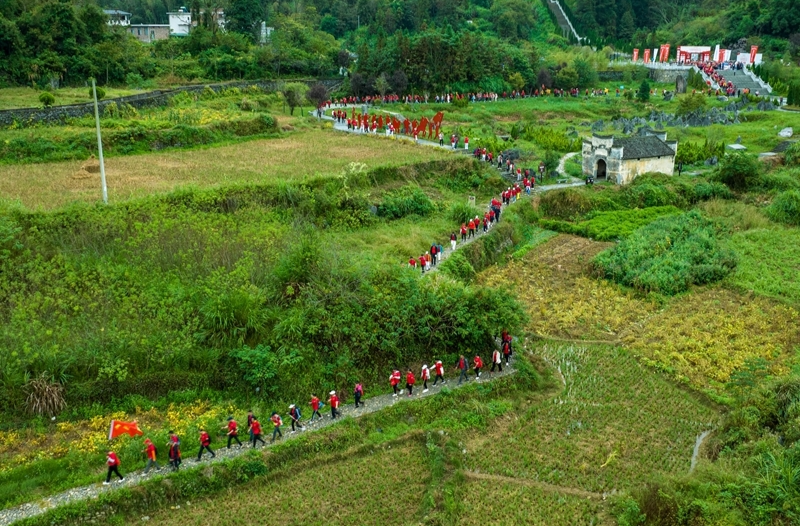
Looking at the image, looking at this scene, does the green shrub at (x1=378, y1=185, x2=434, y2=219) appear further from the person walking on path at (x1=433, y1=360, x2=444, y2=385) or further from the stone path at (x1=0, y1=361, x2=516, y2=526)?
the person walking on path at (x1=433, y1=360, x2=444, y2=385)

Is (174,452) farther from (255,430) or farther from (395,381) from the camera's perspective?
(395,381)

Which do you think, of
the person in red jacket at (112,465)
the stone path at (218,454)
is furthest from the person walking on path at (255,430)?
the person in red jacket at (112,465)

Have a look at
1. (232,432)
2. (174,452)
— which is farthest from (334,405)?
(174,452)

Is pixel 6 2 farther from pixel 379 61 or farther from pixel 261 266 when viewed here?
pixel 261 266

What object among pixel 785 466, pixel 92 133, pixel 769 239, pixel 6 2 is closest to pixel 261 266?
pixel 785 466

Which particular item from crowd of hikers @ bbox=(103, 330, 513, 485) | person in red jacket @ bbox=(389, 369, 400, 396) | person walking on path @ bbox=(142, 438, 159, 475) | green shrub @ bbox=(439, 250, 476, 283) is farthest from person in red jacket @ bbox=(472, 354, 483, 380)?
person walking on path @ bbox=(142, 438, 159, 475)

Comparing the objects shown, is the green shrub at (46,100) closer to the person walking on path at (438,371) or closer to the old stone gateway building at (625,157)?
the person walking on path at (438,371)
